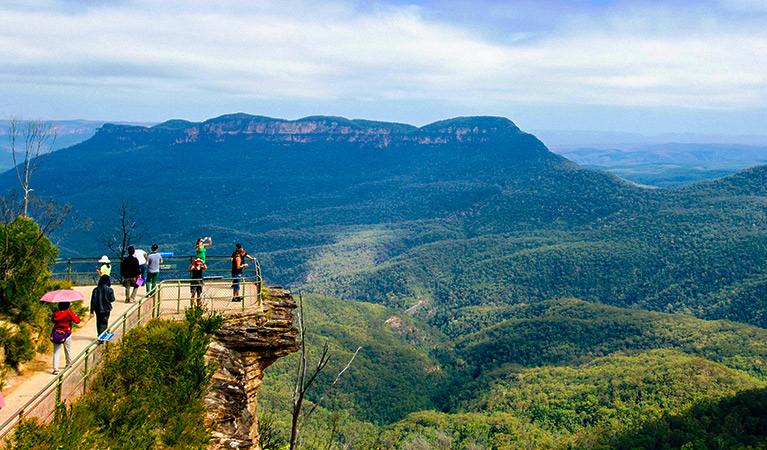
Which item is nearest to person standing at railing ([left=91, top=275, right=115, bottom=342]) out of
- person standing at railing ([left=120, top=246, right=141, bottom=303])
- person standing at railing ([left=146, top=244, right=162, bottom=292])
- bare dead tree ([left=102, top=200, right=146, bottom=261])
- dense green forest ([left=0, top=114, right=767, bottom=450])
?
person standing at railing ([left=120, top=246, right=141, bottom=303])

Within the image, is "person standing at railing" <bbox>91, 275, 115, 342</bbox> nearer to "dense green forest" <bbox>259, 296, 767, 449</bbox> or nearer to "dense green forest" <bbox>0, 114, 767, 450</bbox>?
"dense green forest" <bbox>0, 114, 767, 450</bbox>

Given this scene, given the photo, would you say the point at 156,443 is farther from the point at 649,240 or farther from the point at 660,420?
the point at 649,240

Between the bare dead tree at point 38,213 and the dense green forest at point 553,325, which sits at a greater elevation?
the bare dead tree at point 38,213

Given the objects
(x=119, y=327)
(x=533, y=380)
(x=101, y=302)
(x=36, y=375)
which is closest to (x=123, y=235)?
(x=119, y=327)

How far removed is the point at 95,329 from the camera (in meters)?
16.2

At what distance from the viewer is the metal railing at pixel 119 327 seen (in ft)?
35.0

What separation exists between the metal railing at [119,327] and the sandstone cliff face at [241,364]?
887mm

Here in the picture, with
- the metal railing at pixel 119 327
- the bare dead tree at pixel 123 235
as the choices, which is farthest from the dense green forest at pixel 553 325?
the bare dead tree at pixel 123 235

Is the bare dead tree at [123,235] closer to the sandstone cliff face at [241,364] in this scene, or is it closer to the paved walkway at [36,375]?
the paved walkway at [36,375]

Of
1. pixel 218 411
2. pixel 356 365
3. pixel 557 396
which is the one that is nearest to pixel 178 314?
pixel 218 411

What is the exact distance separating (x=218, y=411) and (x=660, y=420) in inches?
2091

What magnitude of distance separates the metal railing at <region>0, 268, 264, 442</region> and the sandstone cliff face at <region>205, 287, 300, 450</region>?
89cm

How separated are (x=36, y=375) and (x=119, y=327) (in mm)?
2654

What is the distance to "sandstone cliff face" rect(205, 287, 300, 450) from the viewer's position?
15.2 meters
